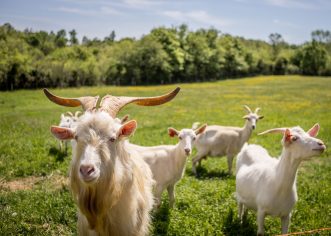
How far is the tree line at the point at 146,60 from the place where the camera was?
5881 centimetres

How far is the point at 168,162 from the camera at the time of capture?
8.98 metres

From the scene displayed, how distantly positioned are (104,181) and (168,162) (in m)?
4.78

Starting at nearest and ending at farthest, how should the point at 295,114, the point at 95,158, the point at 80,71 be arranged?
1. the point at 95,158
2. the point at 295,114
3. the point at 80,71

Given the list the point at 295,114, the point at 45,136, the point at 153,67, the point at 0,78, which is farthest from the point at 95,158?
the point at 153,67

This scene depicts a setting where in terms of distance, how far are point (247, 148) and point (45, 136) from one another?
1134 cm

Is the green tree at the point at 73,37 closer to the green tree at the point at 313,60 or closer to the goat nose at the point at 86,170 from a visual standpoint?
the green tree at the point at 313,60

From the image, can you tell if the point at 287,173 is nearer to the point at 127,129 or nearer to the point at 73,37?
the point at 127,129

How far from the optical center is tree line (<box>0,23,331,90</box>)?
58.8 m

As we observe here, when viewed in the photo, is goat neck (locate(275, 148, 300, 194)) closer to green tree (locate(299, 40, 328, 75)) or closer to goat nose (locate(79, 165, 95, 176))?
goat nose (locate(79, 165, 95, 176))

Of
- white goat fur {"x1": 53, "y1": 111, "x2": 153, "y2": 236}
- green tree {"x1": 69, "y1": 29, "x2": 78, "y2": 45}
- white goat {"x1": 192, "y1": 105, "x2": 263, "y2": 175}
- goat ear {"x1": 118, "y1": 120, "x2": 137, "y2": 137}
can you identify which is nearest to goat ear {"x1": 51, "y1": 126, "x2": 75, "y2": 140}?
white goat fur {"x1": 53, "y1": 111, "x2": 153, "y2": 236}

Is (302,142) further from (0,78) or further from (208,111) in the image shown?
(0,78)

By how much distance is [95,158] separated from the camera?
4012 mm

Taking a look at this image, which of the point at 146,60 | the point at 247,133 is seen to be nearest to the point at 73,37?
the point at 146,60

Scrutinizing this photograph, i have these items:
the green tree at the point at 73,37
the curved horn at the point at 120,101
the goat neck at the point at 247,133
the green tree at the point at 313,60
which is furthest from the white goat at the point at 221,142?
the green tree at the point at 73,37
